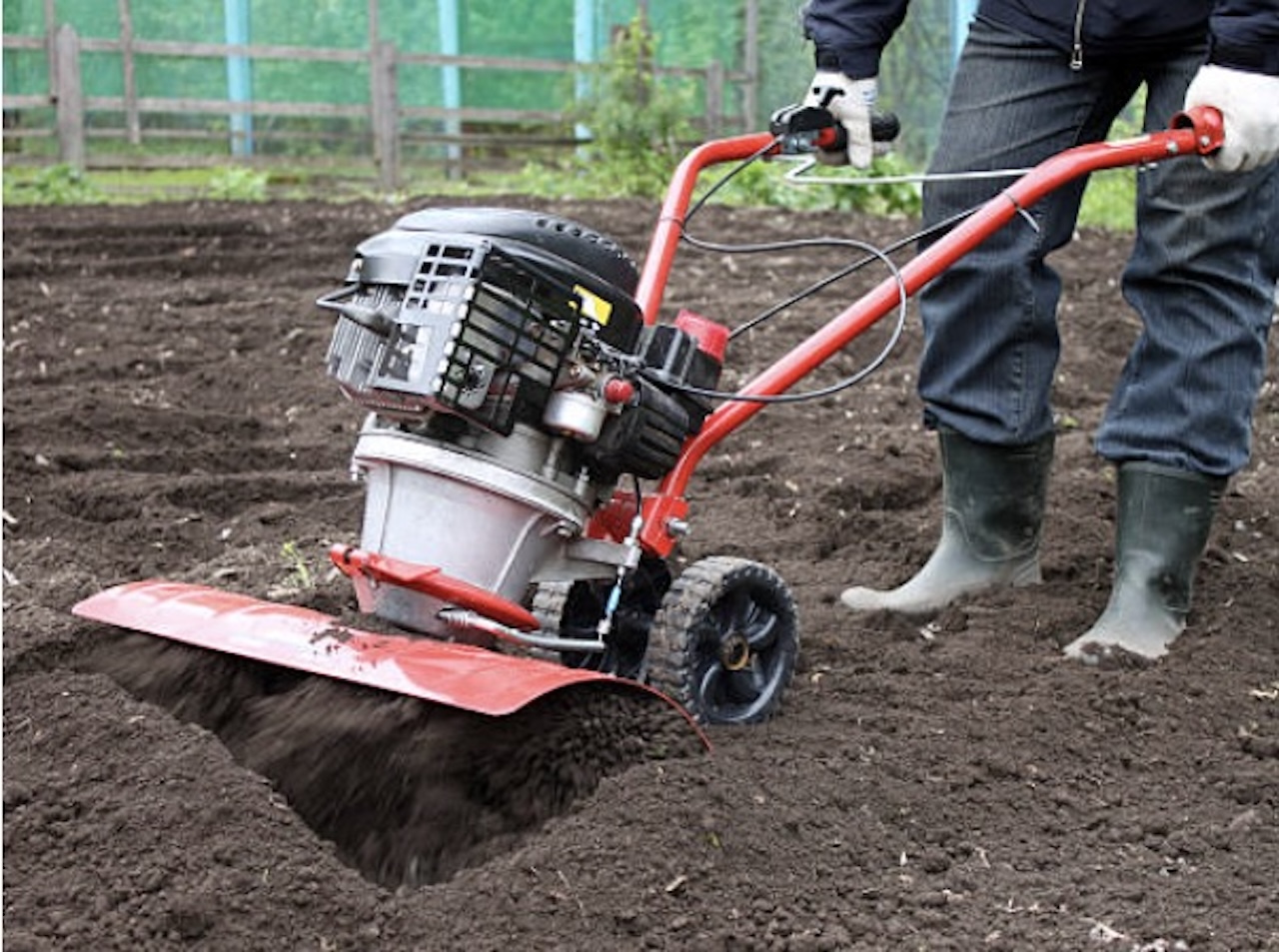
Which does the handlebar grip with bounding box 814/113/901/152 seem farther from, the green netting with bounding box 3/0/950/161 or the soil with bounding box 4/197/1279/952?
the green netting with bounding box 3/0/950/161

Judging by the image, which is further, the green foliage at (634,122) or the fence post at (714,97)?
the fence post at (714,97)

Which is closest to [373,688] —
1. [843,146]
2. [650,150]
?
[843,146]

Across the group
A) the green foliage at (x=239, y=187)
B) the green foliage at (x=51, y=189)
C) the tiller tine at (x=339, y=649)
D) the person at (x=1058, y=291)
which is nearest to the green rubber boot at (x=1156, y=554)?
the person at (x=1058, y=291)

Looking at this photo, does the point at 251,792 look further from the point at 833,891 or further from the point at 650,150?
the point at 650,150

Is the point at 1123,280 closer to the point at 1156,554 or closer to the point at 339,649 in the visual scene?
the point at 1156,554

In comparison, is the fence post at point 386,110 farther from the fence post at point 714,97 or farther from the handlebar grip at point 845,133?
the handlebar grip at point 845,133

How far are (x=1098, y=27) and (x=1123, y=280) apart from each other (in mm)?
454

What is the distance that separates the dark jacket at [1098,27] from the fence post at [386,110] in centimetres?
1043

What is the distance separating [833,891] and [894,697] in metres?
0.71

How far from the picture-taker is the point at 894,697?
9.41 ft

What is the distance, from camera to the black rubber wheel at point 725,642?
2.55 m

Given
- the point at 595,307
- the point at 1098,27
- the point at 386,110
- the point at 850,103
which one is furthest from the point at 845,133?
the point at 386,110

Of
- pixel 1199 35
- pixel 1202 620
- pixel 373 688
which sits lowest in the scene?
pixel 1202 620

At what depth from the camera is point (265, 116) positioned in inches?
546
